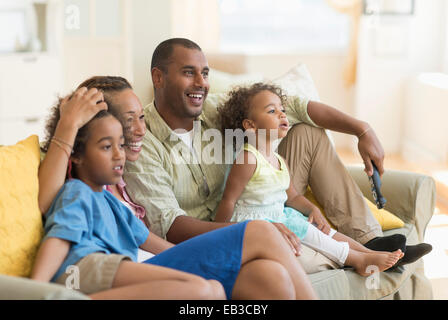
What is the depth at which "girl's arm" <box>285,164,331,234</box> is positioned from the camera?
6.85ft

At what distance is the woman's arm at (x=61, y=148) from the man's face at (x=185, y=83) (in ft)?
1.71

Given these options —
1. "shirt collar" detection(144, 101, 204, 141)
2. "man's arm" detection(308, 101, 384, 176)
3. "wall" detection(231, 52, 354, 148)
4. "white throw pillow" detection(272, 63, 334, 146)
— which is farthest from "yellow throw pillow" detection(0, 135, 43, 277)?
"wall" detection(231, 52, 354, 148)

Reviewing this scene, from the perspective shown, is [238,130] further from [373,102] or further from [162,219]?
[373,102]

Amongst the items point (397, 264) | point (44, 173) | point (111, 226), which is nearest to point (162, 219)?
point (111, 226)

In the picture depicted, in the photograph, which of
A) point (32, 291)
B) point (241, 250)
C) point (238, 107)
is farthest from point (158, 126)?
point (32, 291)

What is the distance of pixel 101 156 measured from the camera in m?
1.57

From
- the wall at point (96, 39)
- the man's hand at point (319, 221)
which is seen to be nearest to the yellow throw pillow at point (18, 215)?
the man's hand at point (319, 221)

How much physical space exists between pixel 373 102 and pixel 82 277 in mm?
4147

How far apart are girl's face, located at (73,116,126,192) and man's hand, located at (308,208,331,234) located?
77cm

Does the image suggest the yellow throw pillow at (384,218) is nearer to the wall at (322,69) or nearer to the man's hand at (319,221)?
the man's hand at (319,221)

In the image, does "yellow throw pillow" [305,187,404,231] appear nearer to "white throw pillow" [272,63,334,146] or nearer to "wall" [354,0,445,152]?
"white throw pillow" [272,63,334,146]

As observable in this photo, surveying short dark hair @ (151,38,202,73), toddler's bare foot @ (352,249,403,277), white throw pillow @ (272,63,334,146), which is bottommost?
toddler's bare foot @ (352,249,403,277)

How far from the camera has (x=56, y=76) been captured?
454 cm

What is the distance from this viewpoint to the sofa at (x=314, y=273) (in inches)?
57.6
